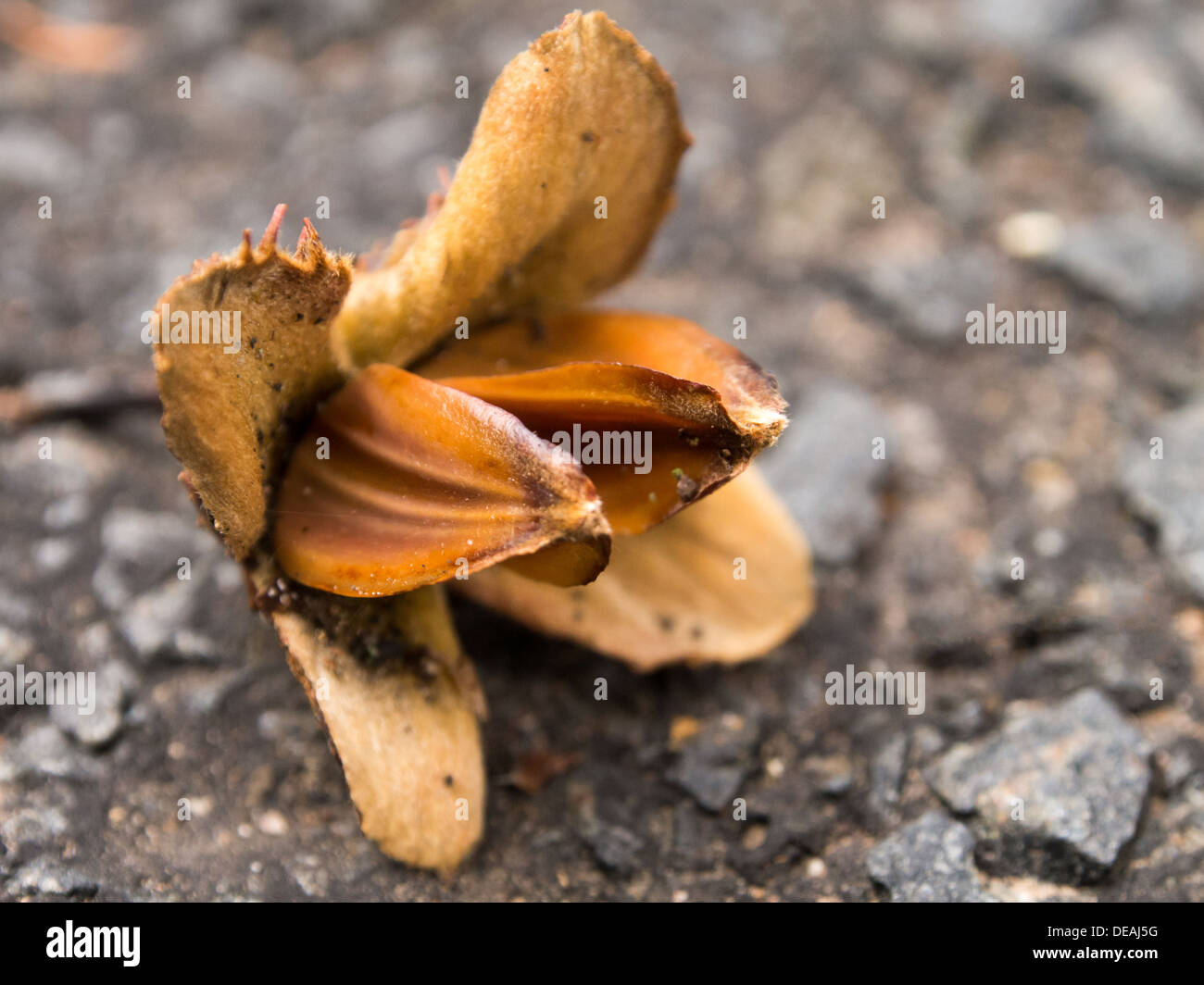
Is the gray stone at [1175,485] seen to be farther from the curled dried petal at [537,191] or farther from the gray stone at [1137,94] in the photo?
the curled dried petal at [537,191]

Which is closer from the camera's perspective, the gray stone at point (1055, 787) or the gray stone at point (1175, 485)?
the gray stone at point (1055, 787)

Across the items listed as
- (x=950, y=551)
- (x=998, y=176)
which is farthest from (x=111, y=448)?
(x=998, y=176)

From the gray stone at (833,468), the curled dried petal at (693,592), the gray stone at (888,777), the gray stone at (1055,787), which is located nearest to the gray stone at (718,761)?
the curled dried petal at (693,592)

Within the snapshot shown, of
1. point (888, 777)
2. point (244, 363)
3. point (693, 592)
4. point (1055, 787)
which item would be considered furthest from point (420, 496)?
point (1055, 787)

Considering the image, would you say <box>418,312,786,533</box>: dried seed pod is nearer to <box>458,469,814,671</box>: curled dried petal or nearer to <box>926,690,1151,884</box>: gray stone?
<box>458,469,814,671</box>: curled dried petal

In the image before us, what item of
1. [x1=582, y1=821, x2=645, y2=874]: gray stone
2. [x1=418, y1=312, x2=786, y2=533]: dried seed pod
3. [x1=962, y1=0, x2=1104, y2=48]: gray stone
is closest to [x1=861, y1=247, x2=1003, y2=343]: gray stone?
[x1=962, y1=0, x2=1104, y2=48]: gray stone
